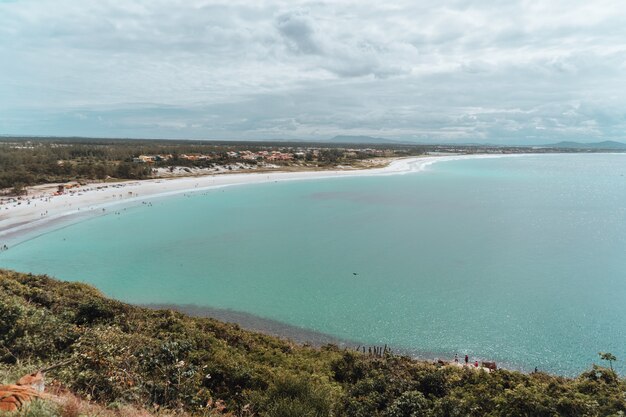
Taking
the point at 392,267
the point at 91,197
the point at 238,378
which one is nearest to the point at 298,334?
the point at 238,378

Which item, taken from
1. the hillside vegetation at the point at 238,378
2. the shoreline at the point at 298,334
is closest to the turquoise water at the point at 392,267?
the shoreline at the point at 298,334

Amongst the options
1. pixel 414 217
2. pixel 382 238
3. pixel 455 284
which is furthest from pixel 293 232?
pixel 455 284

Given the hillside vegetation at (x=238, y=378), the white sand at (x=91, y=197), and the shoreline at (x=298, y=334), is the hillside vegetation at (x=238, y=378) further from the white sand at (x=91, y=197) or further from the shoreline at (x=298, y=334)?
the white sand at (x=91, y=197)

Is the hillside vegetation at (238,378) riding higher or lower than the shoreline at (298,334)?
higher

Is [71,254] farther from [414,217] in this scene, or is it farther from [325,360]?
[414,217]

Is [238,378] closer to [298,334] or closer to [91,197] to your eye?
[298,334]

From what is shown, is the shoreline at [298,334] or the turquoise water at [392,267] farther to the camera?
the turquoise water at [392,267]
